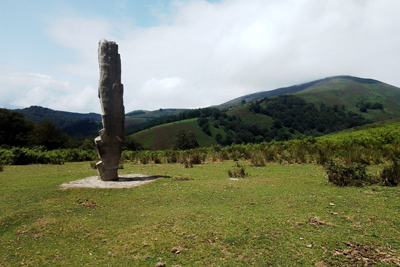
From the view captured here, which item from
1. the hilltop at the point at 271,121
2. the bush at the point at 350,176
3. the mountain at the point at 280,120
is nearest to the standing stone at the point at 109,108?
the bush at the point at 350,176

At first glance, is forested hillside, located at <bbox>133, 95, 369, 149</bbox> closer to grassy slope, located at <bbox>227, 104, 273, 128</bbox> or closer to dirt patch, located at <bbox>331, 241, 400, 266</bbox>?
grassy slope, located at <bbox>227, 104, 273, 128</bbox>

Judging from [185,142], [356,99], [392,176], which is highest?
[356,99]

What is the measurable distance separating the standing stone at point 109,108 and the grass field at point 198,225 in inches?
91.0

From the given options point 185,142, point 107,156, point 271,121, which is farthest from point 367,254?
point 271,121

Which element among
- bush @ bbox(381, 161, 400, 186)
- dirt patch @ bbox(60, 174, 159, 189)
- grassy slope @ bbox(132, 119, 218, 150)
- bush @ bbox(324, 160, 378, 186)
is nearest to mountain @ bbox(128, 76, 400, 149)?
grassy slope @ bbox(132, 119, 218, 150)

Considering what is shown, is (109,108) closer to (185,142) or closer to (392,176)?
(392,176)

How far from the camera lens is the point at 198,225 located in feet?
19.4

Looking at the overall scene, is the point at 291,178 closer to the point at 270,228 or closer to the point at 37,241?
the point at 270,228

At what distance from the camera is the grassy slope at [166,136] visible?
9244cm

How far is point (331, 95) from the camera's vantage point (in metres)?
159

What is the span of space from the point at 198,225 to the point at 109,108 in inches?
288

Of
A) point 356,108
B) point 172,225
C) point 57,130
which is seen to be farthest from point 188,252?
point 356,108

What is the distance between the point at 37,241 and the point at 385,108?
162 metres

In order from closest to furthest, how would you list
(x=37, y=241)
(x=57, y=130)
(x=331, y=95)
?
(x=37, y=241) → (x=57, y=130) → (x=331, y=95)
